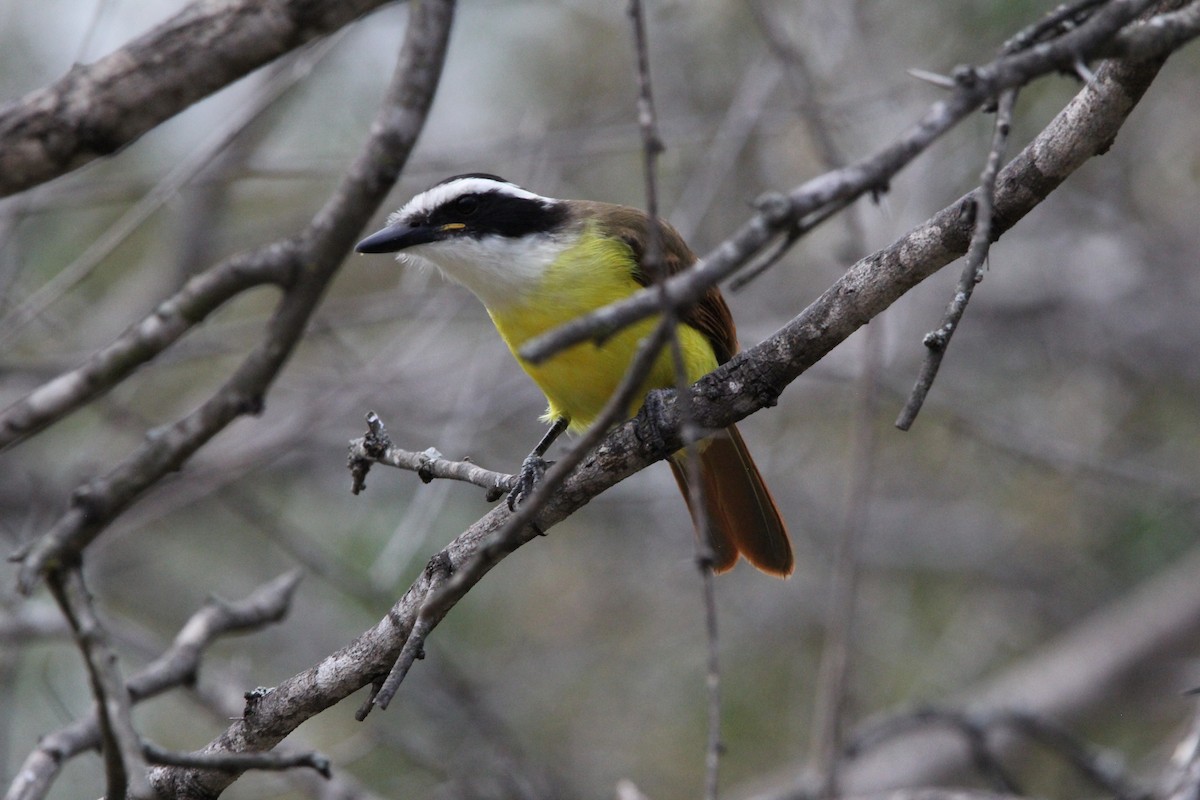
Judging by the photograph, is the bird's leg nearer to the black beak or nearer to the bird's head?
the bird's head

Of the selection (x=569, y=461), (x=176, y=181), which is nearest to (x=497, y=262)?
(x=176, y=181)

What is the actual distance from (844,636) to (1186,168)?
5.11m

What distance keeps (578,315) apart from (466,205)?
0.54 meters

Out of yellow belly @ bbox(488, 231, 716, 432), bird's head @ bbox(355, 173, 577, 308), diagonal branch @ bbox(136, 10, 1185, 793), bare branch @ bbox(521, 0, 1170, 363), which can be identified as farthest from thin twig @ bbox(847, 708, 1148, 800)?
bare branch @ bbox(521, 0, 1170, 363)

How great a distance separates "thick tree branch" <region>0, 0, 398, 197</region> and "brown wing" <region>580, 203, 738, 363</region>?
205cm

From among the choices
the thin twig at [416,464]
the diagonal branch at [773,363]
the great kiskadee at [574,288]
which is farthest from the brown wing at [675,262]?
the thin twig at [416,464]

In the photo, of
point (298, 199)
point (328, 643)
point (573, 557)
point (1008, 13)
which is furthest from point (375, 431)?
point (298, 199)

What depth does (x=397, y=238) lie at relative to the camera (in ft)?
11.9

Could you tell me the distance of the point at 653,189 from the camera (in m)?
1.55

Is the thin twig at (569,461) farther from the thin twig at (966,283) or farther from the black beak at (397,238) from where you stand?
the black beak at (397,238)

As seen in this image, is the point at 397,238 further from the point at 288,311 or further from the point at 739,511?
the point at 288,311

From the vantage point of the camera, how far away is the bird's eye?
3793 mm

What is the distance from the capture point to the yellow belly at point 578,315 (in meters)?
3.54

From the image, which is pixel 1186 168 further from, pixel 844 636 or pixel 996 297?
pixel 844 636
